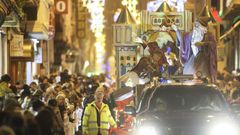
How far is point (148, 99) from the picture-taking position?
48.8ft

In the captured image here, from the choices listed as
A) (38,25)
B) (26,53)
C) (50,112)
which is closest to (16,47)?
(26,53)

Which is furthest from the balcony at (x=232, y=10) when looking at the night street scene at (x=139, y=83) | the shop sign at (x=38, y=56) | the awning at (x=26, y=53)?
the shop sign at (x=38, y=56)

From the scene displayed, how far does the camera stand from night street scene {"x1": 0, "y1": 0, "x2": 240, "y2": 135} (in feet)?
44.3

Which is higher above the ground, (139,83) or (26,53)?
(26,53)

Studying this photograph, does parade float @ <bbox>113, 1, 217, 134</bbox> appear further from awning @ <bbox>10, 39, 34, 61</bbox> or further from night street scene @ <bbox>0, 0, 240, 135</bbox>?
awning @ <bbox>10, 39, 34, 61</bbox>

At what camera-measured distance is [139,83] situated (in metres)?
23.5

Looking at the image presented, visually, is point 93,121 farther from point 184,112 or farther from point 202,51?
point 202,51

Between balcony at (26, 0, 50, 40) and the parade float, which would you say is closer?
the parade float

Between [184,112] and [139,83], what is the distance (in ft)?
30.9

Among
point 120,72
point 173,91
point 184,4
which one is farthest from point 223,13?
point 173,91

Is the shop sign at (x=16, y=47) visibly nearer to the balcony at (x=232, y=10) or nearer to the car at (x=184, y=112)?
the balcony at (x=232, y=10)

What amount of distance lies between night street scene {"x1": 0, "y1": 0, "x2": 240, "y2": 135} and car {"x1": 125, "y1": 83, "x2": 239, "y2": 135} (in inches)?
0.7

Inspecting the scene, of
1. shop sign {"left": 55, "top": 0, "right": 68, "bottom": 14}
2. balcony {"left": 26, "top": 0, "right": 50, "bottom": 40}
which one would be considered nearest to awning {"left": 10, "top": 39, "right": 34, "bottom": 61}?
balcony {"left": 26, "top": 0, "right": 50, "bottom": 40}

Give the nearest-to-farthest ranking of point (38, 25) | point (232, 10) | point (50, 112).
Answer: point (50, 112) → point (38, 25) → point (232, 10)
